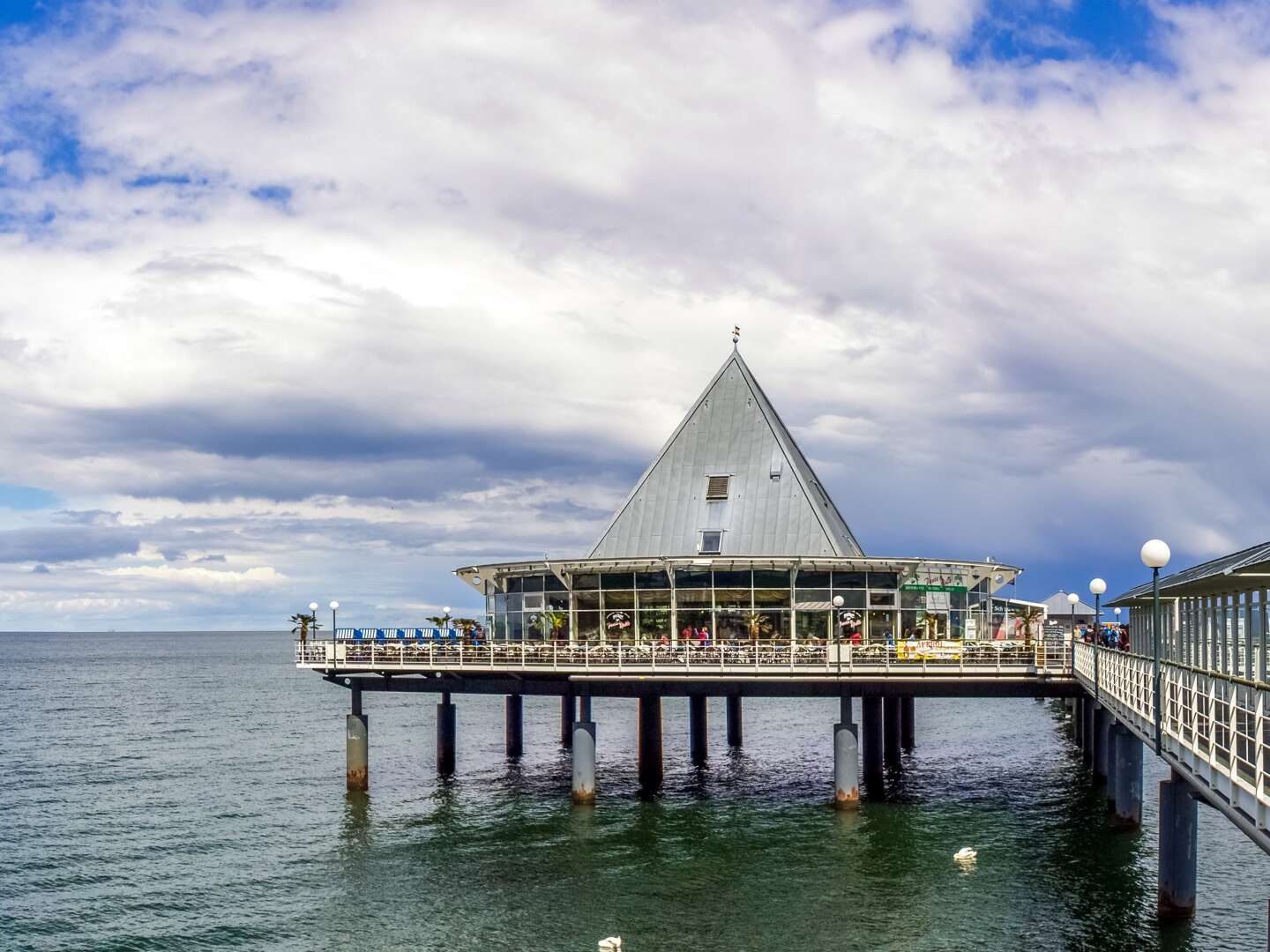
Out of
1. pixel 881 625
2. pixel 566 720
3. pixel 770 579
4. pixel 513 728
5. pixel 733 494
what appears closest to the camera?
pixel 770 579

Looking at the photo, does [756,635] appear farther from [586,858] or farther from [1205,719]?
[1205,719]

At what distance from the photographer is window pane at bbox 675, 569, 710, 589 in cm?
5175

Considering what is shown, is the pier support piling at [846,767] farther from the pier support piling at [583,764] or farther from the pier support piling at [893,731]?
the pier support piling at [893,731]

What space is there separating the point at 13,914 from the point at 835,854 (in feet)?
74.5

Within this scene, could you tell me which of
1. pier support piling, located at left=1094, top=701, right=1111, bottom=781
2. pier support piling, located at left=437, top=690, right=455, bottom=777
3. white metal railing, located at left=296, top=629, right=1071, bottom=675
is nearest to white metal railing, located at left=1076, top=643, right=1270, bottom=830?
white metal railing, located at left=296, top=629, right=1071, bottom=675

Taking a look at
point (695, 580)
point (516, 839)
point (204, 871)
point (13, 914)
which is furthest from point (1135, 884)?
point (13, 914)

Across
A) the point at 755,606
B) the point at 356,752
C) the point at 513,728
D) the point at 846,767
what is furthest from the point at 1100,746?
the point at 356,752

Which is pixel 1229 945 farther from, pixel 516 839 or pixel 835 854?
pixel 516 839

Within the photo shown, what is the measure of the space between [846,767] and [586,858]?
33.9ft

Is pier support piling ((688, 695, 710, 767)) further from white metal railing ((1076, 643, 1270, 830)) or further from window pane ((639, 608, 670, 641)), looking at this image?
white metal railing ((1076, 643, 1270, 830))

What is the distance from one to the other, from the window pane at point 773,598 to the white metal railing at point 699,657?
3159 mm

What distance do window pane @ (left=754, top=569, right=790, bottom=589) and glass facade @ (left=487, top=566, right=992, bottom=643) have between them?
35mm

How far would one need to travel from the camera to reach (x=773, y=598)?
51719 mm

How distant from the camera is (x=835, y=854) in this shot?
37.9 meters
